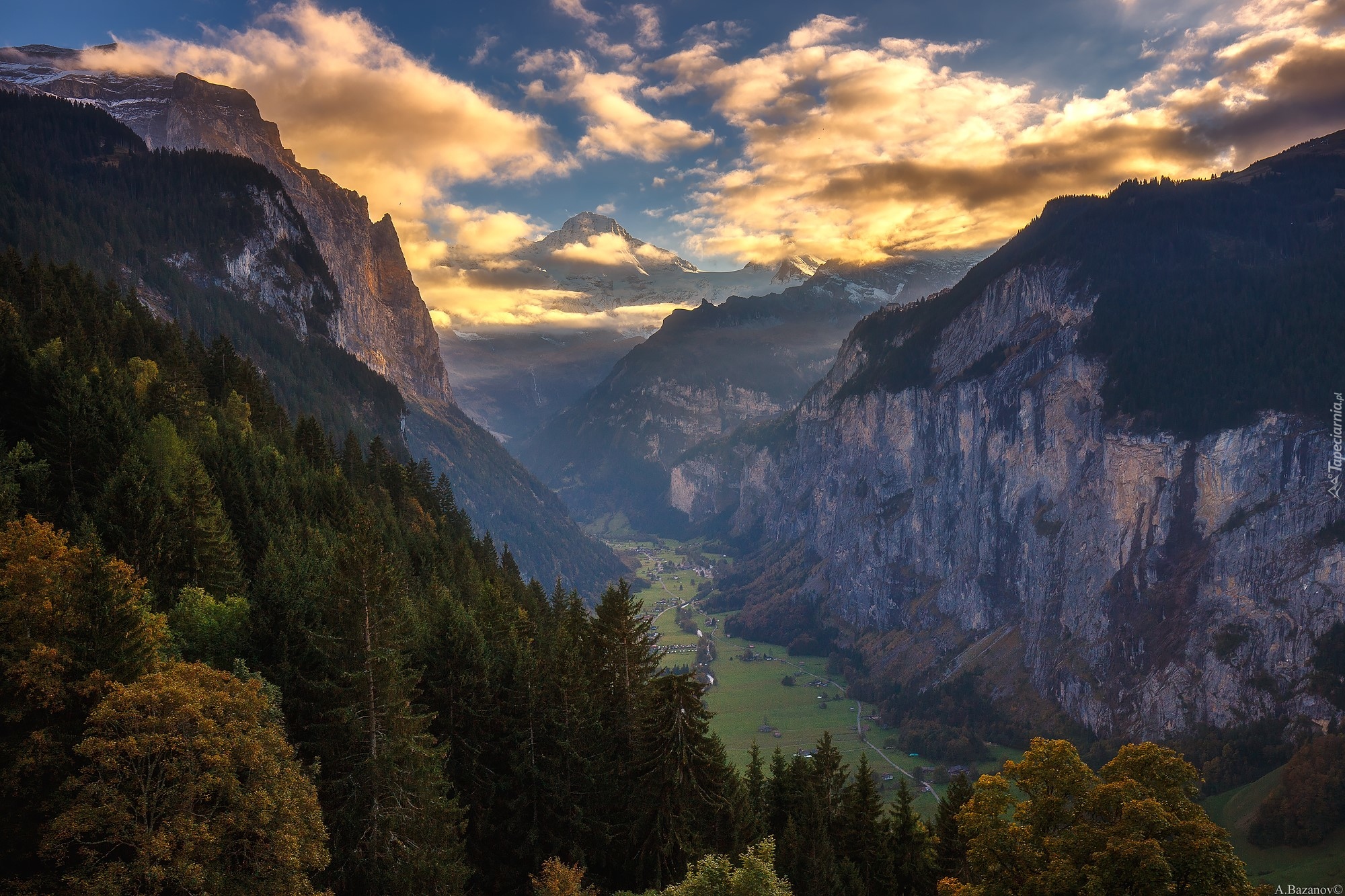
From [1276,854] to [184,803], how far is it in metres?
191

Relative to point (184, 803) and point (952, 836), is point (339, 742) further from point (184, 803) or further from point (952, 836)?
point (952, 836)

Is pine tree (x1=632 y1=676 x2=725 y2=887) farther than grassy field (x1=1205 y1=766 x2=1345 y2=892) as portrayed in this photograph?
No

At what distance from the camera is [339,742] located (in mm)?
39875

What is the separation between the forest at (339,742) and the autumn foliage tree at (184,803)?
11cm

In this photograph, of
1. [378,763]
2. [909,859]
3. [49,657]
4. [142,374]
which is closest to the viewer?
[49,657]

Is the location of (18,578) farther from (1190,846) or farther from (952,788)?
(952,788)

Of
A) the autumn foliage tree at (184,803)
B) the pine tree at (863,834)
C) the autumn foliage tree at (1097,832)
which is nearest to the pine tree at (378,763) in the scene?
the autumn foliage tree at (184,803)

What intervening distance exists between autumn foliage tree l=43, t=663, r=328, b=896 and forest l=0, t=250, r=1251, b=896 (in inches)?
4.1

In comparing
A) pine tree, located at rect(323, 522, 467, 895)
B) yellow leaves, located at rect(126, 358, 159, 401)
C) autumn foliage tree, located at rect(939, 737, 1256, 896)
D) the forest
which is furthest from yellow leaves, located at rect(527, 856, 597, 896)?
yellow leaves, located at rect(126, 358, 159, 401)

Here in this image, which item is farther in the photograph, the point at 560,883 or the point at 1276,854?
the point at 1276,854

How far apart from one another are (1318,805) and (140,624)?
19648 cm

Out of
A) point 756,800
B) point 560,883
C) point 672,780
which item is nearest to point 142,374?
point 672,780

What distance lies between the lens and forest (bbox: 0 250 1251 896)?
25234mm

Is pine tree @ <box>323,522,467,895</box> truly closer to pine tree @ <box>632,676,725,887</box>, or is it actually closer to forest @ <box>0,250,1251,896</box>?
forest @ <box>0,250,1251,896</box>
